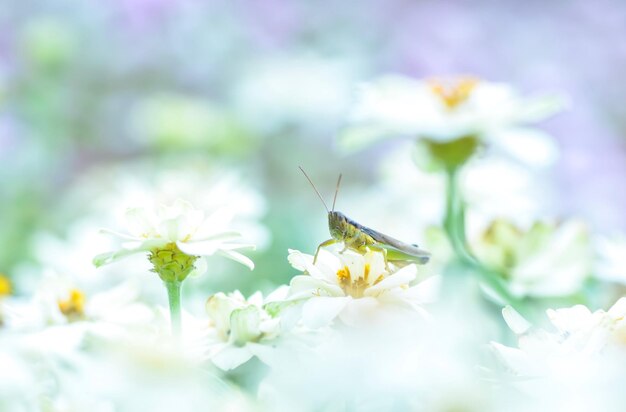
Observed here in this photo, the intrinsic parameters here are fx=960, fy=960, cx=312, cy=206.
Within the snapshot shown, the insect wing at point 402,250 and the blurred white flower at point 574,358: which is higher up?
the insect wing at point 402,250

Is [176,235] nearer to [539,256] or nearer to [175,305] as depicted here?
[175,305]

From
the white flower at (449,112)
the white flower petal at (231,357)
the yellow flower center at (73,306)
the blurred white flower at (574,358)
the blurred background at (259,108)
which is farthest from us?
the blurred background at (259,108)

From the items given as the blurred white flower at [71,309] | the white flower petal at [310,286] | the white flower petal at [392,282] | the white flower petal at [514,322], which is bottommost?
the white flower petal at [514,322]

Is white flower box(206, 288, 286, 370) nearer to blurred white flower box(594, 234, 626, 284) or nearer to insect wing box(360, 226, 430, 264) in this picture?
insect wing box(360, 226, 430, 264)

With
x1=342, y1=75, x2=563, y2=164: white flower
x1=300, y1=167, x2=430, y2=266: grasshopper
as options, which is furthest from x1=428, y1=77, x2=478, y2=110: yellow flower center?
x1=300, y1=167, x2=430, y2=266: grasshopper

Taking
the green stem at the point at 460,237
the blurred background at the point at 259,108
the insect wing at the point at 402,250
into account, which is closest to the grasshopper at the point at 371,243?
the insect wing at the point at 402,250

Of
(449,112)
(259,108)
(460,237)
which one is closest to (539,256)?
(460,237)

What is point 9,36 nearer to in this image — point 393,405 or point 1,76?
point 1,76

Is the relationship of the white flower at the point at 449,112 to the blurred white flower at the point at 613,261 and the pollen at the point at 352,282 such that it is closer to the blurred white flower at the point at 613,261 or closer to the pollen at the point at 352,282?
the blurred white flower at the point at 613,261
